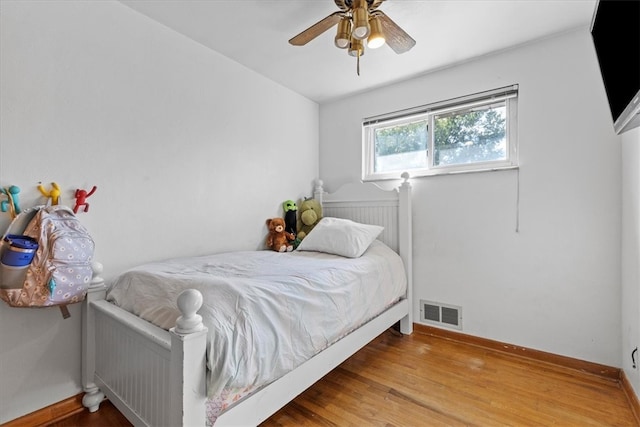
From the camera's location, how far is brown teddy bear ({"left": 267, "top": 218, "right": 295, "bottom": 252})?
263 centimetres

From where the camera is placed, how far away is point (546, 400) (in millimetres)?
1588

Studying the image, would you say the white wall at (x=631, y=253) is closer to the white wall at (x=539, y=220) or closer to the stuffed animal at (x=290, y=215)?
the white wall at (x=539, y=220)

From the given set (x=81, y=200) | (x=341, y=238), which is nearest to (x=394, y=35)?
(x=341, y=238)

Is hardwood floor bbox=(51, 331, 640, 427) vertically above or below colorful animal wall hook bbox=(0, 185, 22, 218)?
below

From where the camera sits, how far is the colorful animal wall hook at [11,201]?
1337mm

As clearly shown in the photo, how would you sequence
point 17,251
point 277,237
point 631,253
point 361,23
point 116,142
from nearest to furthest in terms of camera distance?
point 17,251, point 361,23, point 631,253, point 116,142, point 277,237

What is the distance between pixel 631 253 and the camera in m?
1.60

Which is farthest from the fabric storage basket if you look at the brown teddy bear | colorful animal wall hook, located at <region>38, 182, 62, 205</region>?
the brown teddy bear

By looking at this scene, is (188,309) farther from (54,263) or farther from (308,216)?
(308,216)

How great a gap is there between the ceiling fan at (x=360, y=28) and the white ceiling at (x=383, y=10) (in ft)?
0.76

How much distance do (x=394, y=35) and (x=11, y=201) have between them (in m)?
2.09

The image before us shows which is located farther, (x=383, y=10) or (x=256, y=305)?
(x=383, y=10)

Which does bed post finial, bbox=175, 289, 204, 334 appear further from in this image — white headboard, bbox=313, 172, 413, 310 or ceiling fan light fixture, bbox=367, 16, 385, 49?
white headboard, bbox=313, 172, 413, 310

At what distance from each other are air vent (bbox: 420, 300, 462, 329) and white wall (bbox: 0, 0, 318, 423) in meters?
1.58
